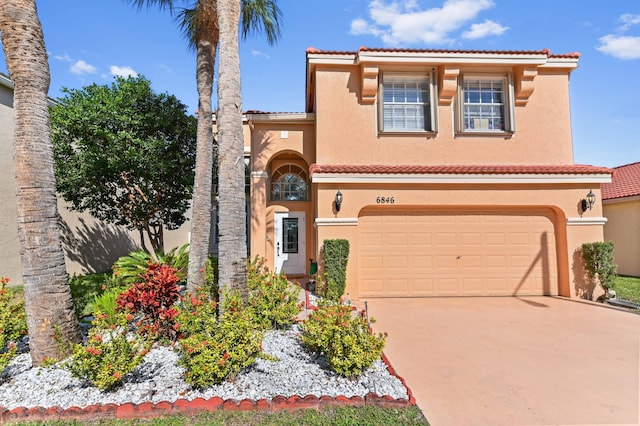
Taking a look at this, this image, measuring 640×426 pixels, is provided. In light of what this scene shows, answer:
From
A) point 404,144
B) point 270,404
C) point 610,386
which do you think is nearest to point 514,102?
point 404,144

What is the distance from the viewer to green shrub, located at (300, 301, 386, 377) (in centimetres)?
401

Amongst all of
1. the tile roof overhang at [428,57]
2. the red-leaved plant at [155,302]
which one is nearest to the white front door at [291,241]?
the tile roof overhang at [428,57]

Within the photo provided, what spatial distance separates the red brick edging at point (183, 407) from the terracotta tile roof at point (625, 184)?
1513 cm

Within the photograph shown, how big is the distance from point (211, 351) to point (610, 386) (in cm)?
531

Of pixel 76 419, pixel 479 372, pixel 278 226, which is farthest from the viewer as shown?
pixel 278 226

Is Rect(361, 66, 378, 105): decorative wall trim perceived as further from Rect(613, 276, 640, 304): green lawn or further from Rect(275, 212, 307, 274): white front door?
Rect(613, 276, 640, 304): green lawn

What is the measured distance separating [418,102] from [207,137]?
6.83 m

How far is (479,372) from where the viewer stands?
4609 mm

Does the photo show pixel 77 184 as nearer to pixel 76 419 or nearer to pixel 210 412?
pixel 76 419

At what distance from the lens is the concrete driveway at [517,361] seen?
12.1 ft

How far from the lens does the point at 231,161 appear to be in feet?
17.6

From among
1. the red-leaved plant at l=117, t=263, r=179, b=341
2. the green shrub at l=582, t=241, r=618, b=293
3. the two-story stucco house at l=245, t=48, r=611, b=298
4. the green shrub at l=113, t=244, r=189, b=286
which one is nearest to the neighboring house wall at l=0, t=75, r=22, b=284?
the green shrub at l=113, t=244, r=189, b=286

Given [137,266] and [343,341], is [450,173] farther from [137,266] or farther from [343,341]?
[137,266]

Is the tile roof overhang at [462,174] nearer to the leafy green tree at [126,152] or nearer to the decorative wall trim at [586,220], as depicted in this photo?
the decorative wall trim at [586,220]
